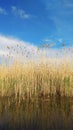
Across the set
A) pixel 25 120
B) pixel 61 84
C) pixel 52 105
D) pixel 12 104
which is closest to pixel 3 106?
pixel 12 104

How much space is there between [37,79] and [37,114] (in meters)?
3.21

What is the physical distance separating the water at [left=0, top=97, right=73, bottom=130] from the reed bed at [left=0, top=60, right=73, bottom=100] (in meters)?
Answer: 0.45

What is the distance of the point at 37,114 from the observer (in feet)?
24.1

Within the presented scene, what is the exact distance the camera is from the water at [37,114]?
6126mm

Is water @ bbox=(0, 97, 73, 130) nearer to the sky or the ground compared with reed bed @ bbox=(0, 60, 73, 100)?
nearer to the ground

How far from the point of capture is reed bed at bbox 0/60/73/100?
1012 centimetres

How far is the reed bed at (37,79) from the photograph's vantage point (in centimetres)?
1012

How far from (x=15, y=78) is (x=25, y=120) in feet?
12.8

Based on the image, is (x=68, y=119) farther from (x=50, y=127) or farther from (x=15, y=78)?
(x=15, y=78)

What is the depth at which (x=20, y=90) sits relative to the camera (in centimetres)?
999

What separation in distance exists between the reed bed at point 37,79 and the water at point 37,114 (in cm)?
45

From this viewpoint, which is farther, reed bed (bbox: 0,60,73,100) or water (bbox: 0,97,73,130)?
reed bed (bbox: 0,60,73,100)

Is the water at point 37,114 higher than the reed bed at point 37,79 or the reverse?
the reverse

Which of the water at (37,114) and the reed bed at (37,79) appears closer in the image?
the water at (37,114)
